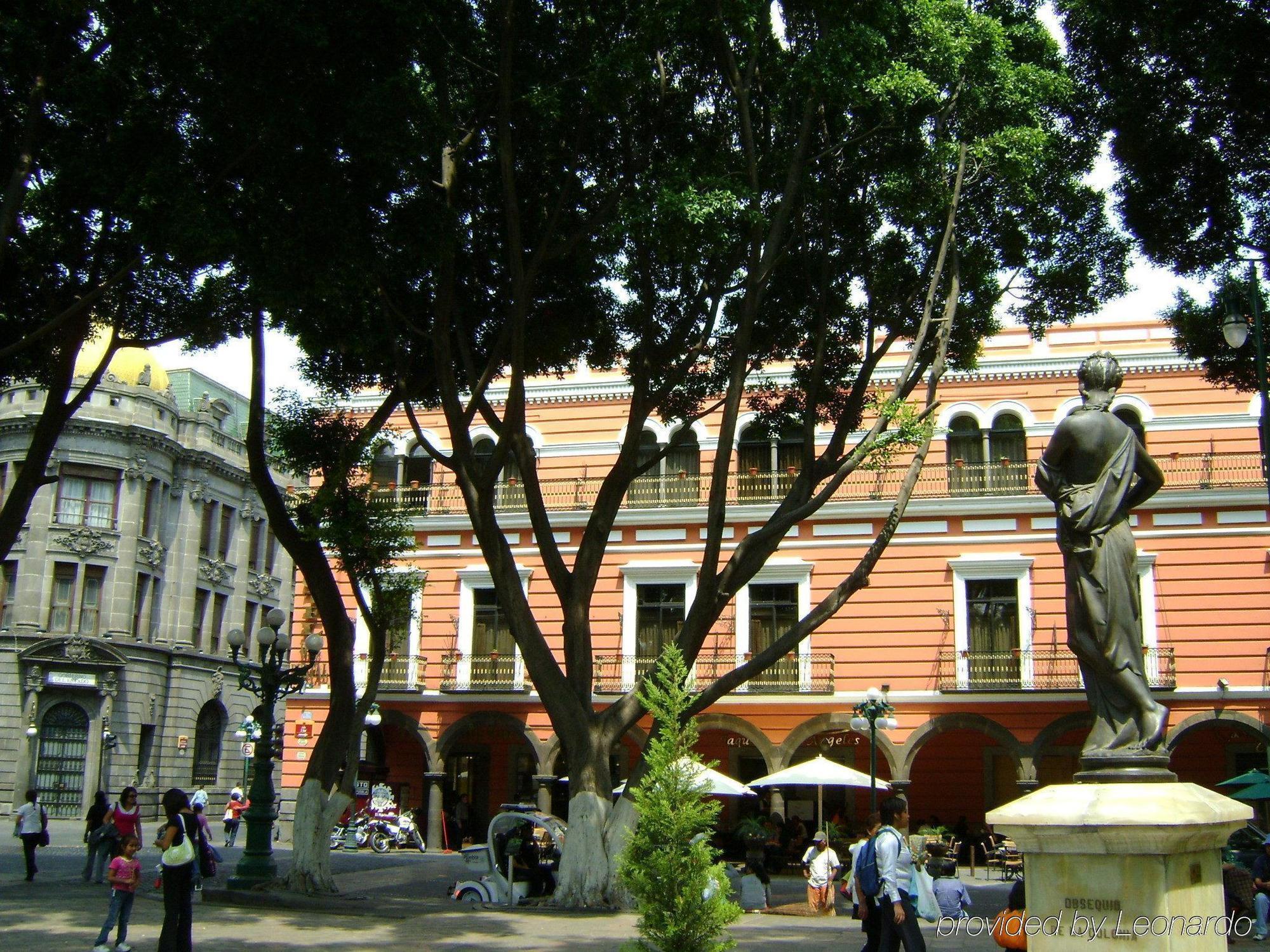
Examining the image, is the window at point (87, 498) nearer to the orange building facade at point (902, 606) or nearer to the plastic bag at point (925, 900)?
the orange building facade at point (902, 606)

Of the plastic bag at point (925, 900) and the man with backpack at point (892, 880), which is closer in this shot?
the man with backpack at point (892, 880)

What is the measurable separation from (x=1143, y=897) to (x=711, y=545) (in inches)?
312

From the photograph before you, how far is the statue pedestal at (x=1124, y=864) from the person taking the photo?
234 inches

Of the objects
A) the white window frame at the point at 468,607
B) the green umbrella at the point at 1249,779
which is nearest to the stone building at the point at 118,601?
the white window frame at the point at 468,607

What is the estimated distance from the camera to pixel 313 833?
1467 centimetres

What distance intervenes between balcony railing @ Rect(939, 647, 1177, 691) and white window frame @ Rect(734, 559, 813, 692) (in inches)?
110

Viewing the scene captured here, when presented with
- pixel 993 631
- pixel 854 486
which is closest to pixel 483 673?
pixel 854 486

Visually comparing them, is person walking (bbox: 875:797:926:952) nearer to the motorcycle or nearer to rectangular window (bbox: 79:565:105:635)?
the motorcycle

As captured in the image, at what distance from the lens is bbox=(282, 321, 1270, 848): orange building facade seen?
23.3m

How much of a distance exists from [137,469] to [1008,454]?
26.1 meters

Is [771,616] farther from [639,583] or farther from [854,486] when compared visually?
[854,486]

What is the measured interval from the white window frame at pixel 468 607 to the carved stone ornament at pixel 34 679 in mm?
16047

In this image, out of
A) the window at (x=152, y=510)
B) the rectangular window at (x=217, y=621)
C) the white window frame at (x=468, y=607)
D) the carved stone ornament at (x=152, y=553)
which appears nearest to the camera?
the white window frame at (x=468, y=607)

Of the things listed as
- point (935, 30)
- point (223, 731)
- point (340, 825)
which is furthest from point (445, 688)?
point (223, 731)
